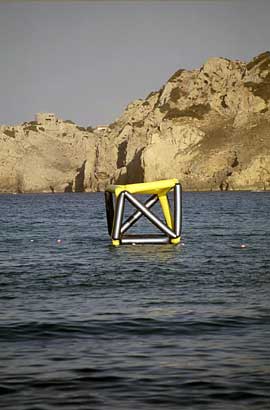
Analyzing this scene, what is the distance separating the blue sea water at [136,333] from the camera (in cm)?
1203

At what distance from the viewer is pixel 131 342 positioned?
1567 centimetres

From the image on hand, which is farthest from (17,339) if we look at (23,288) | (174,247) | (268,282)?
(174,247)

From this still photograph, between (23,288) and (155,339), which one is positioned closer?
(155,339)

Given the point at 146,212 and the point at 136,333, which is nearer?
the point at 136,333

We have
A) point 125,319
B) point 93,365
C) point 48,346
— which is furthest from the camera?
point 125,319

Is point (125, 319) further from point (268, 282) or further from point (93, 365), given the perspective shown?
point (268, 282)

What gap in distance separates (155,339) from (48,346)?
1775 mm

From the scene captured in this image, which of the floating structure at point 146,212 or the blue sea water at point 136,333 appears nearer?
the blue sea water at point 136,333

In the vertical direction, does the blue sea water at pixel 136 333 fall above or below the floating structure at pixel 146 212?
below

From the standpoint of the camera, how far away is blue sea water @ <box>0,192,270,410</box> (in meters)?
12.0

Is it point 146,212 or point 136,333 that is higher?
point 146,212

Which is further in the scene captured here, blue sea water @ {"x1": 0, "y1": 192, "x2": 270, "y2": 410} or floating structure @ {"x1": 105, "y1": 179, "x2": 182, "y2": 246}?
floating structure @ {"x1": 105, "y1": 179, "x2": 182, "y2": 246}

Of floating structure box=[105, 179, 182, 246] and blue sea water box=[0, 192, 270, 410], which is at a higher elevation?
floating structure box=[105, 179, 182, 246]

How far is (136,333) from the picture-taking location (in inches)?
648
